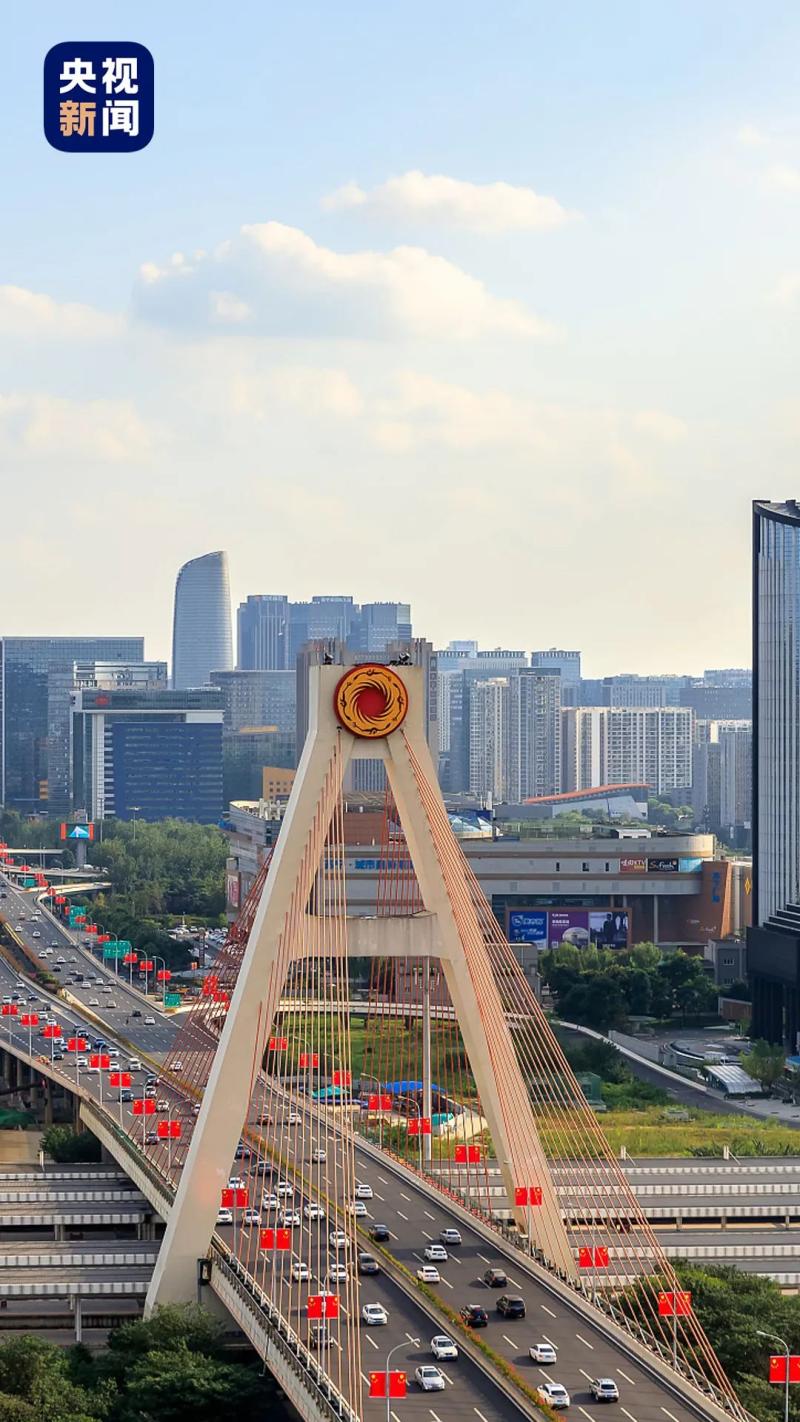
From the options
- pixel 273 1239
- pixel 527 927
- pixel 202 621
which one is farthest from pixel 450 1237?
pixel 202 621

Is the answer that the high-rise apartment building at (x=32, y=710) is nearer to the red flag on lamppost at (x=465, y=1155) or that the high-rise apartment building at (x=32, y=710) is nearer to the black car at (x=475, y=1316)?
the red flag on lamppost at (x=465, y=1155)

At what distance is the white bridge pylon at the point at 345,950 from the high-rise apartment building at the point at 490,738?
77.2m

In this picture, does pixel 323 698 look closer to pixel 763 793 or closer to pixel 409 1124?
pixel 409 1124

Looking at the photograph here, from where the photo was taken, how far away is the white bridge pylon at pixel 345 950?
17.8 meters

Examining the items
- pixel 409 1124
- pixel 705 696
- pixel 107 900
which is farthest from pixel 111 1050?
pixel 705 696

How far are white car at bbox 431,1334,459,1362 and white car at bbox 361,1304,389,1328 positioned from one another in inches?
27.2

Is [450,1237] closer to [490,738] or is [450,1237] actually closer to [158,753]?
[158,753]

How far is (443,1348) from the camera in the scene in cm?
1569

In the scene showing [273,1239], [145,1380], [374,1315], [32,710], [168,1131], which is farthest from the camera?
[32,710]

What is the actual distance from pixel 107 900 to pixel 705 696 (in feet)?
235

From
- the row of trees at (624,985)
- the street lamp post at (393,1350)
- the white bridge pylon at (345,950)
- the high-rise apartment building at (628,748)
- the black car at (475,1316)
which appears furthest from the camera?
the high-rise apartment building at (628,748)

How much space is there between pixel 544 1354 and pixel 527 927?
3030 centimetres

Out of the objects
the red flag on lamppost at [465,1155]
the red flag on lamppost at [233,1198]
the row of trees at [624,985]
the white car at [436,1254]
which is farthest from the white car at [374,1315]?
the row of trees at [624,985]

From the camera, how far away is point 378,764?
56.7 meters
